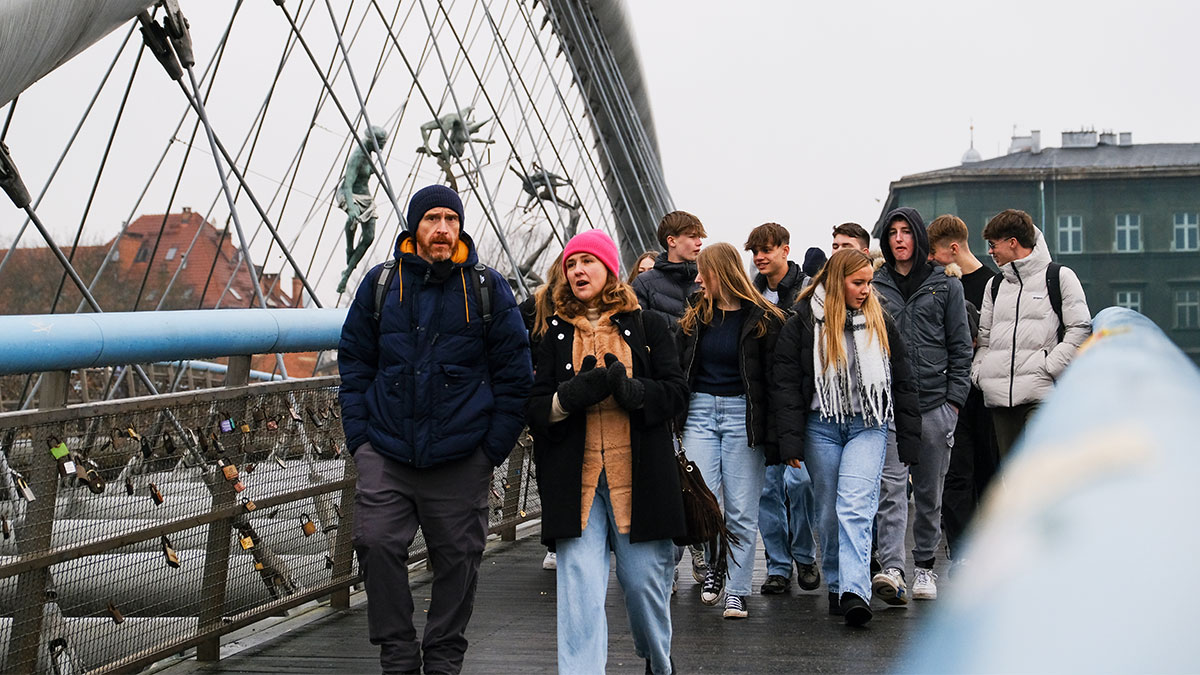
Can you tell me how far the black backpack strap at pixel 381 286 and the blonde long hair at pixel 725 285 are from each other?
6.38 feet

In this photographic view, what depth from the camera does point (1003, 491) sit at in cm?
89

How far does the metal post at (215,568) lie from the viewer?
4613 mm

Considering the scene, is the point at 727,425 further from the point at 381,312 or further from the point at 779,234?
the point at 381,312

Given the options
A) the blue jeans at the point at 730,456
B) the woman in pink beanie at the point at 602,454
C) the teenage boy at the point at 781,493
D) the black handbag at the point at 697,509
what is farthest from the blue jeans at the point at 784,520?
the woman in pink beanie at the point at 602,454

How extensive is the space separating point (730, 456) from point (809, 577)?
35.9 inches

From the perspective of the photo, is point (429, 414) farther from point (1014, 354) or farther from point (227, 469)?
point (1014, 354)

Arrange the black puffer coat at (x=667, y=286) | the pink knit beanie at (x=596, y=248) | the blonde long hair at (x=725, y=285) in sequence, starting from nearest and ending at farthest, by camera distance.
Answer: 1. the pink knit beanie at (x=596, y=248)
2. the blonde long hair at (x=725, y=285)
3. the black puffer coat at (x=667, y=286)

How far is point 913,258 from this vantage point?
634 centimetres

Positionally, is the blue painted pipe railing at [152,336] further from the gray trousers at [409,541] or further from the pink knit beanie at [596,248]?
the pink knit beanie at [596,248]

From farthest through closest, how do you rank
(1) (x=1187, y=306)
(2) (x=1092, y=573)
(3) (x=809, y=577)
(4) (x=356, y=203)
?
(1) (x=1187, y=306) → (4) (x=356, y=203) → (3) (x=809, y=577) → (2) (x=1092, y=573)

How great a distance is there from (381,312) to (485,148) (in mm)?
15058

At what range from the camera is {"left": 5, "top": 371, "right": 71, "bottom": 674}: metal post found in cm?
361

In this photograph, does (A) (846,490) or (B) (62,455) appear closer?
(B) (62,455)

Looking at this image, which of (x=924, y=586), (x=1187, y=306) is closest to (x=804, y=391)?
(x=924, y=586)
